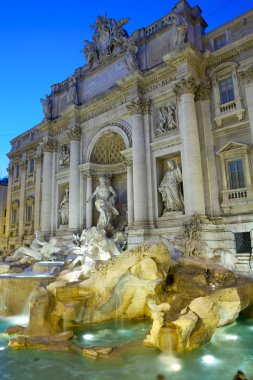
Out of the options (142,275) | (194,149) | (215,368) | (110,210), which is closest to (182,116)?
(194,149)

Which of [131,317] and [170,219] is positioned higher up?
[170,219]

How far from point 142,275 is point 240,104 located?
30.1 feet

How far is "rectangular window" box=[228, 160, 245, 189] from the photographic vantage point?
1295 centimetres

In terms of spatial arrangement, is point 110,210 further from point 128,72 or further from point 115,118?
point 128,72

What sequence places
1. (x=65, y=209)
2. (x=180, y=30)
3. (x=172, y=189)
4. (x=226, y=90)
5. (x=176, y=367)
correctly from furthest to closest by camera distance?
(x=65, y=209) < (x=180, y=30) < (x=172, y=189) < (x=226, y=90) < (x=176, y=367)

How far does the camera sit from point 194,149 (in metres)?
13.4

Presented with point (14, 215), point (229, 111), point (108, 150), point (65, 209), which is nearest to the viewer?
point (229, 111)

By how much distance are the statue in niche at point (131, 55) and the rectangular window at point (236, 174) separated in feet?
25.3

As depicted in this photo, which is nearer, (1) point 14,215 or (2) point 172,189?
(2) point 172,189

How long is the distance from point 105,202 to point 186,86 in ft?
24.9

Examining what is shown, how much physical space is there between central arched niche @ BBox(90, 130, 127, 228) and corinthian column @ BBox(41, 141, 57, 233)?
3.84 metres

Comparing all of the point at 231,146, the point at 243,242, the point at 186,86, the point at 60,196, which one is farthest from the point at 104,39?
the point at 243,242

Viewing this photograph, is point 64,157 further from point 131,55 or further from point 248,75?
point 248,75

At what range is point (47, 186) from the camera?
20688 mm
